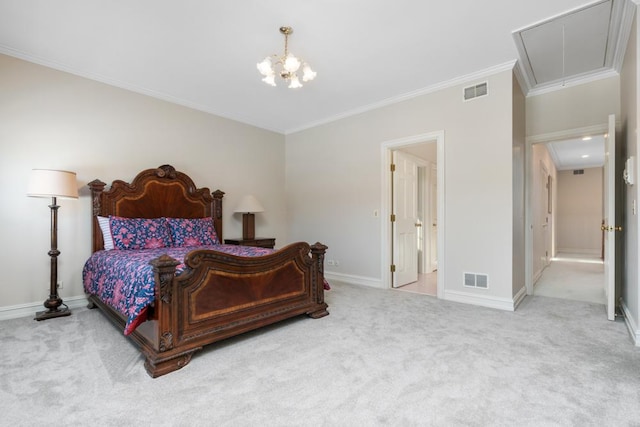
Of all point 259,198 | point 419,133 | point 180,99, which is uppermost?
point 180,99

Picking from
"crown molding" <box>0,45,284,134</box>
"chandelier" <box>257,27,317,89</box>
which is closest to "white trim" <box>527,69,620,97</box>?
"chandelier" <box>257,27,317,89</box>

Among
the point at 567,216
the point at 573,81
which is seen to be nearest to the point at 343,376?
the point at 573,81

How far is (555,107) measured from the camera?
3.92 metres

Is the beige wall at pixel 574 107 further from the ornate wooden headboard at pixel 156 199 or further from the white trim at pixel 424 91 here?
the ornate wooden headboard at pixel 156 199

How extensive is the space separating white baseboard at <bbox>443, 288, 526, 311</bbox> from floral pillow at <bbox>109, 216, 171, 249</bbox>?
3.54 m

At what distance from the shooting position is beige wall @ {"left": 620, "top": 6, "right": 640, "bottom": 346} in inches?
97.0

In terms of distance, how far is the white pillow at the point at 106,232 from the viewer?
11.6 ft

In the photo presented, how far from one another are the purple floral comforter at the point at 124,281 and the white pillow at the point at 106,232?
0.12 meters

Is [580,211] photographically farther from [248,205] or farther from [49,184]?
[49,184]

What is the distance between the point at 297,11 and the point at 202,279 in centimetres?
223

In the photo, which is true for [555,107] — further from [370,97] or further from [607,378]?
[607,378]

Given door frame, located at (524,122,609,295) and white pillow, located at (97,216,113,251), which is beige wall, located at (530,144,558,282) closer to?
door frame, located at (524,122,609,295)

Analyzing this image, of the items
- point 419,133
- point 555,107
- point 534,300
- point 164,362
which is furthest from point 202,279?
point 555,107

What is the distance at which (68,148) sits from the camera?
3520 millimetres
